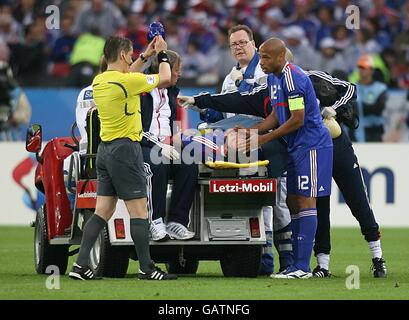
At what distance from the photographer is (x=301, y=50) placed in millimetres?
24375

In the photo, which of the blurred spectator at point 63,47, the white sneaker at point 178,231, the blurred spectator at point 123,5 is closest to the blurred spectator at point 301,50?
the blurred spectator at point 123,5

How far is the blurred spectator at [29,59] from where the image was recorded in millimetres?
23766

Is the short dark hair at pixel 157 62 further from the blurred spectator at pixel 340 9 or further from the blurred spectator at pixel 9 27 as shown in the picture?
the blurred spectator at pixel 340 9

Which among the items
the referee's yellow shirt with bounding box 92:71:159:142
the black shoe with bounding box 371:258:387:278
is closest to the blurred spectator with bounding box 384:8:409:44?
the black shoe with bounding box 371:258:387:278

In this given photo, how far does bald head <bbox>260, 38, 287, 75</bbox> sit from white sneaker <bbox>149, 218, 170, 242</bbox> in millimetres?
1714

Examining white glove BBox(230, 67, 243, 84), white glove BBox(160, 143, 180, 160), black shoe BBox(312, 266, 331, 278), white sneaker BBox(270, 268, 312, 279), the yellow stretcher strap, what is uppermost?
white glove BBox(230, 67, 243, 84)

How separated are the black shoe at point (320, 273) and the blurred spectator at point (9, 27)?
13759 mm

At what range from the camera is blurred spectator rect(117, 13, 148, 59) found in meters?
25.0

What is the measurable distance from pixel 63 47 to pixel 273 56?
533 inches

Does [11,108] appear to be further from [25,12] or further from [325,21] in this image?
[325,21]

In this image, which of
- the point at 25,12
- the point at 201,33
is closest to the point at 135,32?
the point at 201,33

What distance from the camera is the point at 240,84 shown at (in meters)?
12.9

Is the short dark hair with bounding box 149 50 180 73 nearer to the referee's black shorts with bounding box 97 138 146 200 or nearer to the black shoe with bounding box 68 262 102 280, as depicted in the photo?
the referee's black shorts with bounding box 97 138 146 200
